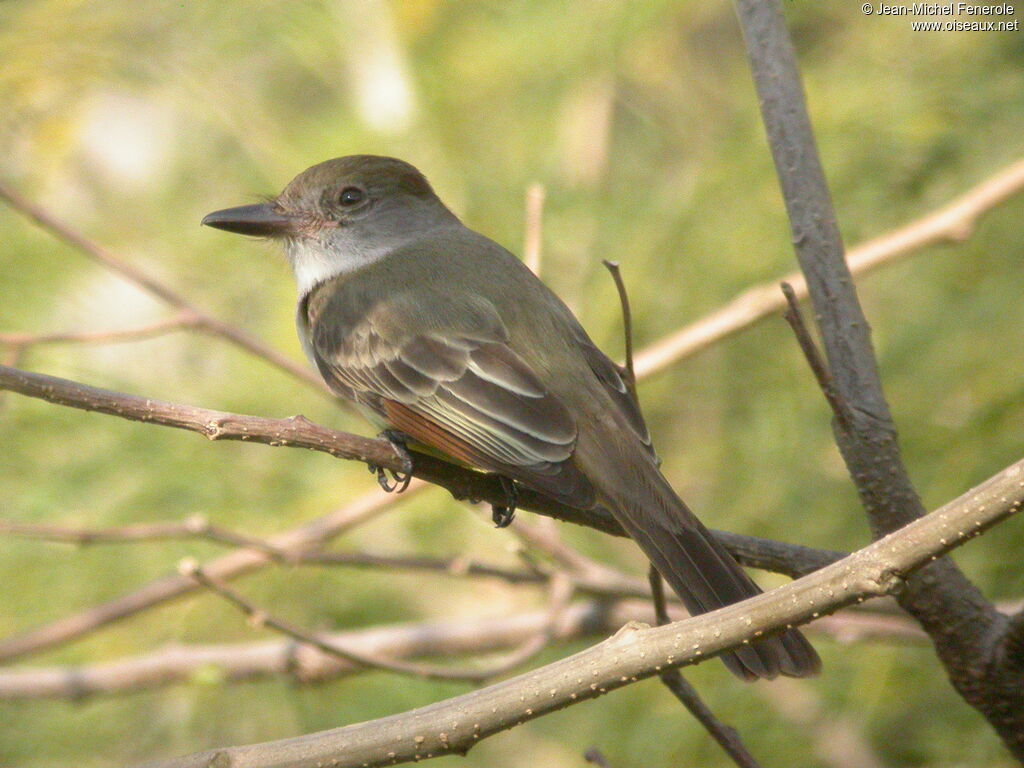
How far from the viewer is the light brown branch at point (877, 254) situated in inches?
145

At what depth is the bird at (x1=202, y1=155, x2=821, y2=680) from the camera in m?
2.85

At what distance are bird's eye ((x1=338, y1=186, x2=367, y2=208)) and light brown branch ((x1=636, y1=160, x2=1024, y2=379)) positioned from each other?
124 centimetres

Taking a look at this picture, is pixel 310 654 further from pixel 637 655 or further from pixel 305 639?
pixel 637 655

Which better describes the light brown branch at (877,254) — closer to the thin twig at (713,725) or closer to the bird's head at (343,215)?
the bird's head at (343,215)

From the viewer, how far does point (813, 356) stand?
2432 mm

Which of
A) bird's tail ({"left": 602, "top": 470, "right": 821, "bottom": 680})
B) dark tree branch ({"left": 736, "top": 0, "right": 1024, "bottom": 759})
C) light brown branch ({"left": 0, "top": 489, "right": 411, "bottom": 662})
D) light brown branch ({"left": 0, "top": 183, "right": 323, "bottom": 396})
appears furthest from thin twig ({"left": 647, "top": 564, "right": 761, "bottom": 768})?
light brown branch ({"left": 0, "top": 183, "right": 323, "bottom": 396})

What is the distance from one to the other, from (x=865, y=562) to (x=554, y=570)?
7.04ft

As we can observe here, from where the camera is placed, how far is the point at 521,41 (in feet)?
18.3

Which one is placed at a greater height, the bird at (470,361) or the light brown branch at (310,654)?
the bird at (470,361)

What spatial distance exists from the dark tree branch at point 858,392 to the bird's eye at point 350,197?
1959 mm

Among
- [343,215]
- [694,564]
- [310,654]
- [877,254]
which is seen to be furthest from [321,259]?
[694,564]

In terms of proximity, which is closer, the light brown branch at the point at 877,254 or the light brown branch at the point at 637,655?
the light brown branch at the point at 637,655

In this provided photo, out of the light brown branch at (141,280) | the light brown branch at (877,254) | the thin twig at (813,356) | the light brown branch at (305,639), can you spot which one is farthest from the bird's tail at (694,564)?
the light brown branch at (141,280)

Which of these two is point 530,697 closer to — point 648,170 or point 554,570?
point 554,570
